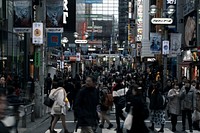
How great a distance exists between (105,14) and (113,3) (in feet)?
18.5

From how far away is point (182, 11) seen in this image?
4691cm

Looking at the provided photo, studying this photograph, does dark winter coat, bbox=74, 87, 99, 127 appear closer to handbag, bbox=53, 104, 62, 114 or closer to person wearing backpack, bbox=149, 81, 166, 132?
handbag, bbox=53, 104, 62, 114

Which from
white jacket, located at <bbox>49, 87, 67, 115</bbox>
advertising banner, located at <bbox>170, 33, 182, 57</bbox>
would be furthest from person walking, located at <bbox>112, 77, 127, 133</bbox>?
advertising banner, located at <bbox>170, 33, 182, 57</bbox>

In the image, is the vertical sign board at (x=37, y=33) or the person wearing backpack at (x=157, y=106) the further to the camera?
the vertical sign board at (x=37, y=33)

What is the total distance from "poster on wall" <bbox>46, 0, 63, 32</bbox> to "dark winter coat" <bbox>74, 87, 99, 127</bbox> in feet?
35.5

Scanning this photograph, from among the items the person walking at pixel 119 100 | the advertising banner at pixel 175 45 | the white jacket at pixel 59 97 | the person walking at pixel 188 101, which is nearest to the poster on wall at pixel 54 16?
the person walking at pixel 119 100

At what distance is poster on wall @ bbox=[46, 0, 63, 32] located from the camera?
21.1 m

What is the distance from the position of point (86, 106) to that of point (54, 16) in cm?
1117

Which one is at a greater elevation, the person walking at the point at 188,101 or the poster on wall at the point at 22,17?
the poster on wall at the point at 22,17

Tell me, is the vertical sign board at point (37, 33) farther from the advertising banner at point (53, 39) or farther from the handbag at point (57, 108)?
the advertising banner at point (53, 39)

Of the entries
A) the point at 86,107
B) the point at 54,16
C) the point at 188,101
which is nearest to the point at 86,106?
the point at 86,107

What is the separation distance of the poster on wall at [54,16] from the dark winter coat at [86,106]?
10.8m

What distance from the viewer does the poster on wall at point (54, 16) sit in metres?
21.1

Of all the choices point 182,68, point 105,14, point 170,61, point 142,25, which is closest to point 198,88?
point 182,68
